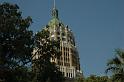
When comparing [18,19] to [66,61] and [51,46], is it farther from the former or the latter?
[66,61]

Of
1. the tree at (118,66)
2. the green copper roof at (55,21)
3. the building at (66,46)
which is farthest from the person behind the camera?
the green copper roof at (55,21)

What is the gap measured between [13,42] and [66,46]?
120 meters

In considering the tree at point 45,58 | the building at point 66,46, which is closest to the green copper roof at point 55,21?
the building at point 66,46

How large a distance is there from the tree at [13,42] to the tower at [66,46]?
11090 centimetres

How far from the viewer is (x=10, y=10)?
1729 inches

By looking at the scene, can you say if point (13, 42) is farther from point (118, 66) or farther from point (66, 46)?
point (66, 46)

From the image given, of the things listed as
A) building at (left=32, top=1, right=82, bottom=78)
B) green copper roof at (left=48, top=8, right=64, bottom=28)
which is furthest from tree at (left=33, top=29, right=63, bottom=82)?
green copper roof at (left=48, top=8, right=64, bottom=28)

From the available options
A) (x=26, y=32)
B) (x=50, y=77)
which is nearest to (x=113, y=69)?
(x=50, y=77)

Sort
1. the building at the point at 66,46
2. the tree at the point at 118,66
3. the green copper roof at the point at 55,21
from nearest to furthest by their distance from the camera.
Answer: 1. the tree at the point at 118,66
2. the building at the point at 66,46
3. the green copper roof at the point at 55,21

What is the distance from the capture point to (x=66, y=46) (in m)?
163

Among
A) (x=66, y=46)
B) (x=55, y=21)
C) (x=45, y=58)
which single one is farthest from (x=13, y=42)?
(x=55, y=21)

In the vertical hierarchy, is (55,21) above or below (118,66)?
above

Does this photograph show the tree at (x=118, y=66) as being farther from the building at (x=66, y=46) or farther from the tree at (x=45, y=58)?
the building at (x=66, y=46)

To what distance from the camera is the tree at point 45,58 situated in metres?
43.1
